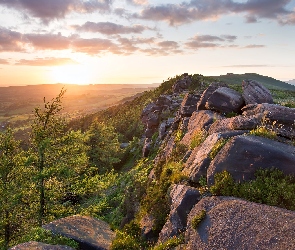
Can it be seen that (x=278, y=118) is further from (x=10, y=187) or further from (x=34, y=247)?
(x=10, y=187)

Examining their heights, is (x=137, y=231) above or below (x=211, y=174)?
below

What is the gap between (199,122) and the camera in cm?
2127

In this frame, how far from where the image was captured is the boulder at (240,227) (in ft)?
29.7

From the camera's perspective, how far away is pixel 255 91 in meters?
22.5

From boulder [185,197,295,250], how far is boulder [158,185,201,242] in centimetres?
90

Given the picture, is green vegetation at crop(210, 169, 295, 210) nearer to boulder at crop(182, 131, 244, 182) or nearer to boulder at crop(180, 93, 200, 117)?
boulder at crop(182, 131, 244, 182)

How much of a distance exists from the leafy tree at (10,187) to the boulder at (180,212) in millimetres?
12678

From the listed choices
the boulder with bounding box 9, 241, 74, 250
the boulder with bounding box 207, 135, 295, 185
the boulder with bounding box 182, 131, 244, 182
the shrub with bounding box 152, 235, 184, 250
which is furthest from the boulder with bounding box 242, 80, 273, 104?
the boulder with bounding box 9, 241, 74, 250

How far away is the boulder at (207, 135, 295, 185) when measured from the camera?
12.2m

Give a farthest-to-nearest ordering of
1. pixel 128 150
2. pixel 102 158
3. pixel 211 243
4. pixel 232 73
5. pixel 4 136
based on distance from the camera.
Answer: pixel 232 73 < pixel 128 150 < pixel 102 158 < pixel 4 136 < pixel 211 243

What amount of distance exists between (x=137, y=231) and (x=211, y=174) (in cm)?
625

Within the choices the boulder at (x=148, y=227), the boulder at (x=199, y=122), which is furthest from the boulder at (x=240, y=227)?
the boulder at (x=199, y=122)

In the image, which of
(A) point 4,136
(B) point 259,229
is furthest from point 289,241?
(A) point 4,136

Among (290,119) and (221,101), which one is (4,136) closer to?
(221,101)
